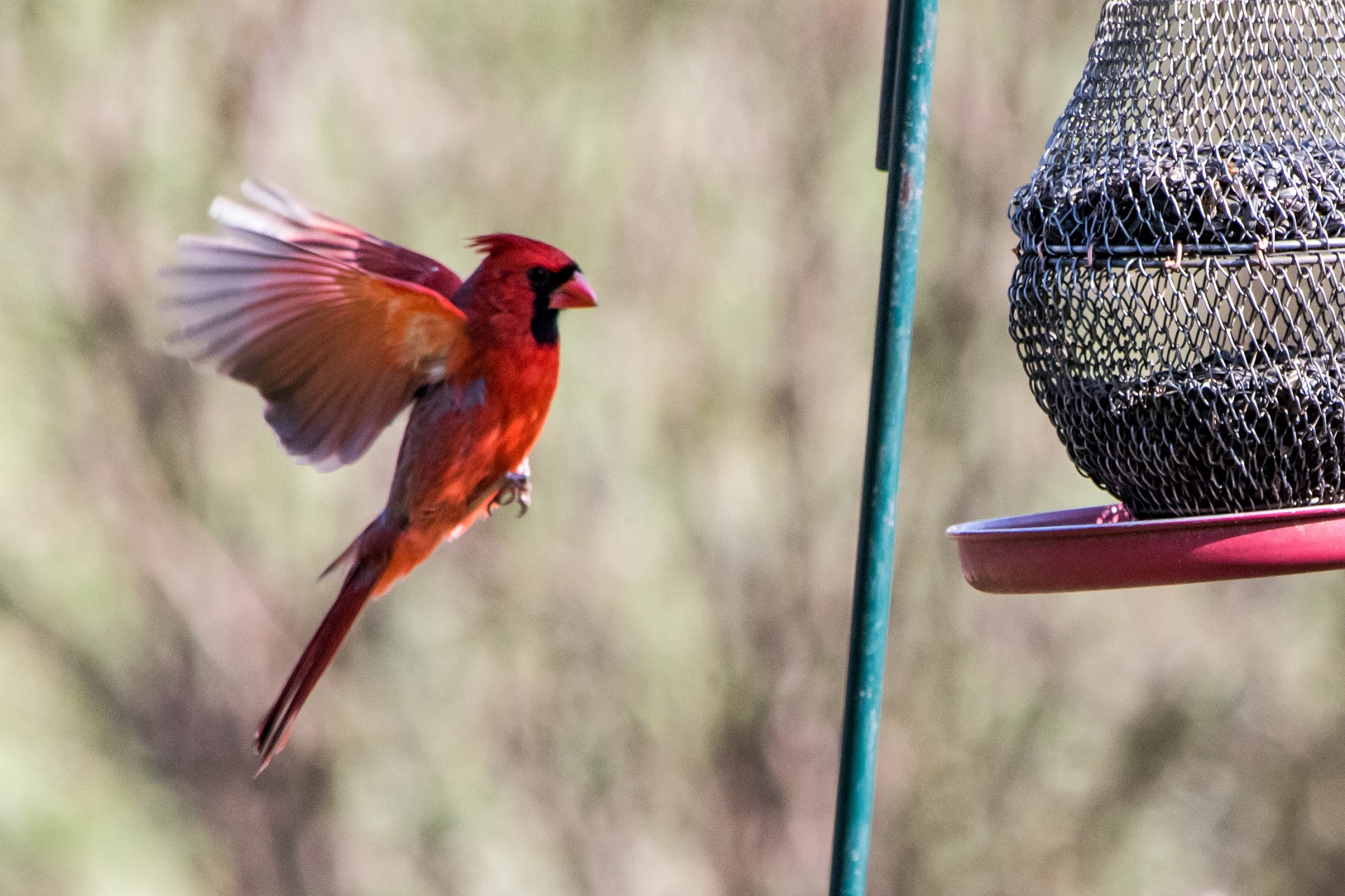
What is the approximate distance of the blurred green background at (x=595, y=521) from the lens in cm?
637

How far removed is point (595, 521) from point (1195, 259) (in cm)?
441

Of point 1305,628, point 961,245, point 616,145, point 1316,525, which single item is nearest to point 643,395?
point 616,145

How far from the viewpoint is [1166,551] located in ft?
6.86

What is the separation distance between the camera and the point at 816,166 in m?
6.66

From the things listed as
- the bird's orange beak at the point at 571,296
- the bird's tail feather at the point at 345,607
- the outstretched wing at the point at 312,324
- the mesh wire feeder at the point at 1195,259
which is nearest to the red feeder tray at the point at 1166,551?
the mesh wire feeder at the point at 1195,259

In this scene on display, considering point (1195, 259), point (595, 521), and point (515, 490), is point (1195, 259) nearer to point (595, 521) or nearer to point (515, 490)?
point (515, 490)

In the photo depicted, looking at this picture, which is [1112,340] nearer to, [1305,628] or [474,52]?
[474,52]

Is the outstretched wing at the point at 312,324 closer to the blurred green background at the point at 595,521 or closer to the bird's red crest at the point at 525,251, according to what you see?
the bird's red crest at the point at 525,251

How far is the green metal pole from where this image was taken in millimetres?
2084

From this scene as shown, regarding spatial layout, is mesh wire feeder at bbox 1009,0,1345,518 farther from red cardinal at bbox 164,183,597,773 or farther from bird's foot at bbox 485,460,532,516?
bird's foot at bbox 485,460,532,516

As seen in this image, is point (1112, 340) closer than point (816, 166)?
Yes

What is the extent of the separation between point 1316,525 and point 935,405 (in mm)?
4720

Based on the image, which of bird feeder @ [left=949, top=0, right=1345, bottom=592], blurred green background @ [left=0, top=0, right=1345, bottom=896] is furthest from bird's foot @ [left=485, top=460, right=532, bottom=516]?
blurred green background @ [left=0, top=0, right=1345, bottom=896]

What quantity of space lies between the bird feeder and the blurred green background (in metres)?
3.93
